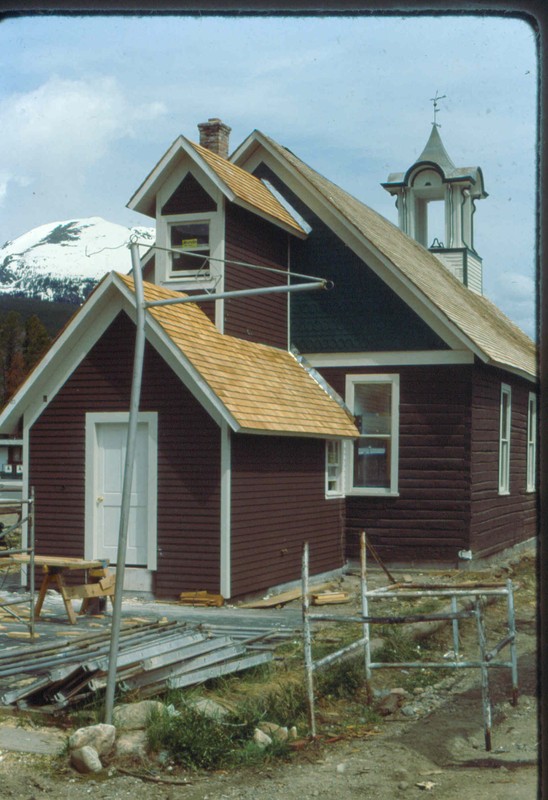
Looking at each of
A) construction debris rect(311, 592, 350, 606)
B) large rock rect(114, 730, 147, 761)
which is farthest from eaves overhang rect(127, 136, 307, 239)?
large rock rect(114, 730, 147, 761)

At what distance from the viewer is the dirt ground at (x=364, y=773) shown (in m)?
7.05

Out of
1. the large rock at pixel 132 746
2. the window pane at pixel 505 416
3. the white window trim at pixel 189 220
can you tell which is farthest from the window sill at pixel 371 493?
the large rock at pixel 132 746

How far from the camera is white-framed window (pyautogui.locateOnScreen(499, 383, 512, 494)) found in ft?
68.7

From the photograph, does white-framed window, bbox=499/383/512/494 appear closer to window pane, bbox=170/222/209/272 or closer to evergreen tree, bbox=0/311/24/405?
window pane, bbox=170/222/209/272

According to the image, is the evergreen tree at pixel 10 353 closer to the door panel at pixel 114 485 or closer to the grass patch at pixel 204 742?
the door panel at pixel 114 485

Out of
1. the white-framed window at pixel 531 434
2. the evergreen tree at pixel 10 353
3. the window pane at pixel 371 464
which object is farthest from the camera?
the evergreen tree at pixel 10 353

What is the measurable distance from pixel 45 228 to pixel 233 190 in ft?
68.4

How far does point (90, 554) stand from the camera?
1518cm

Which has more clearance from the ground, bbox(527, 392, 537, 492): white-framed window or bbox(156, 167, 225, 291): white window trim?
bbox(156, 167, 225, 291): white window trim

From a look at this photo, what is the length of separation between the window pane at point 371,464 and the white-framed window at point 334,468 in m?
0.55

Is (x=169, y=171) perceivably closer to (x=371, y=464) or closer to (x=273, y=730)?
(x=371, y=464)

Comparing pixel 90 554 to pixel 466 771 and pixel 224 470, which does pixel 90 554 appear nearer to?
pixel 224 470

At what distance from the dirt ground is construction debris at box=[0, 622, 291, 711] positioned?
0.47m

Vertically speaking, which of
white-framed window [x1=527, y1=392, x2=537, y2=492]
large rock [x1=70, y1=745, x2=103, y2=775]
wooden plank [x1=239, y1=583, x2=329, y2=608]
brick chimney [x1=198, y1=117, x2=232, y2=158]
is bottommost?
large rock [x1=70, y1=745, x2=103, y2=775]
